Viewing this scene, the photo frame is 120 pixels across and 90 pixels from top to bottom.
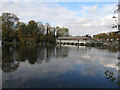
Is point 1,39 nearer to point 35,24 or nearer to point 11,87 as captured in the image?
point 35,24

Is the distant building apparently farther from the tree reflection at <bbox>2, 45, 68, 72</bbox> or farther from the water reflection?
the water reflection

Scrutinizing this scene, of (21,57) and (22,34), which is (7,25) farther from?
(21,57)

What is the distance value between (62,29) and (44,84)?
79.8 meters

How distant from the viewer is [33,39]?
153 feet

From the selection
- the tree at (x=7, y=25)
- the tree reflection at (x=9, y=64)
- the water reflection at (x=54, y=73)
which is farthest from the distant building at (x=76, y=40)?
the tree reflection at (x=9, y=64)

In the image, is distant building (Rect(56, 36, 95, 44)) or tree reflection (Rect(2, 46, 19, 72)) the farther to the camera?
distant building (Rect(56, 36, 95, 44))

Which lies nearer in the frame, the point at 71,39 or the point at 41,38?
the point at 41,38

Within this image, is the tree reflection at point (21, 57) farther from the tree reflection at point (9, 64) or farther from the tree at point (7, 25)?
the tree at point (7, 25)

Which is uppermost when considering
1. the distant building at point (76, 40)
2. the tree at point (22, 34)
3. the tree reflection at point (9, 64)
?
the tree at point (22, 34)

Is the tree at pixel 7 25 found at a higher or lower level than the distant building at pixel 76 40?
higher

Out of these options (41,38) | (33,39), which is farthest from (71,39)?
(33,39)

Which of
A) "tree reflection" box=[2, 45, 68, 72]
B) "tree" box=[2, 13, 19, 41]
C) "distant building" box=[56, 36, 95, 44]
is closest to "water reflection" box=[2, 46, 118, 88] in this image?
"tree reflection" box=[2, 45, 68, 72]

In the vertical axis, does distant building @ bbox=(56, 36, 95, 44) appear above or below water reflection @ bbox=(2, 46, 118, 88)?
above

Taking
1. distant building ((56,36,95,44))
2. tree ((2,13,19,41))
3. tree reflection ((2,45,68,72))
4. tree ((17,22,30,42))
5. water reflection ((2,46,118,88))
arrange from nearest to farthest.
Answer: water reflection ((2,46,118,88))
tree reflection ((2,45,68,72))
tree ((2,13,19,41))
tree ((17,22,30,42))
distant building ((56,36,95,44))
